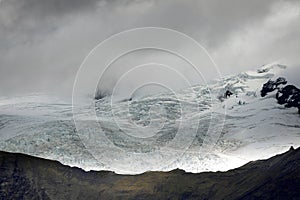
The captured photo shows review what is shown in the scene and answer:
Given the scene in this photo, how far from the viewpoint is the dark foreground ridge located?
568ft

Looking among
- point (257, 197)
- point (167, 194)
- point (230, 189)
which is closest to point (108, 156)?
point (167, 194)

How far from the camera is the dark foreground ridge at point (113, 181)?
568ft

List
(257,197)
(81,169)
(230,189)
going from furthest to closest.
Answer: (81,169) < (230,189) < (257,197)

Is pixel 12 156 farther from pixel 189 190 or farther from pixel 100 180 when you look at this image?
pixel 189 190

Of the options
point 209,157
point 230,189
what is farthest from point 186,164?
point 230,189

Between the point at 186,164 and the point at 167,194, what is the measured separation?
1412 cm

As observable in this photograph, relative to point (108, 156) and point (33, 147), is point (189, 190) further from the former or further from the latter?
point (33, 147)

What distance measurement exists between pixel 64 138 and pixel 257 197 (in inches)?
2159

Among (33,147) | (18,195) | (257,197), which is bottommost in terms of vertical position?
(257,197)

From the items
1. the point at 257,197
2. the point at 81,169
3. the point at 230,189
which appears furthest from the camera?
the point at 81,169

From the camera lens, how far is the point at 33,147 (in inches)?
7136

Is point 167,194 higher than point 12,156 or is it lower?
lower

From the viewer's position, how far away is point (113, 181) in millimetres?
184375

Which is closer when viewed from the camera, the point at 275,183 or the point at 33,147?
the point at 275,183
